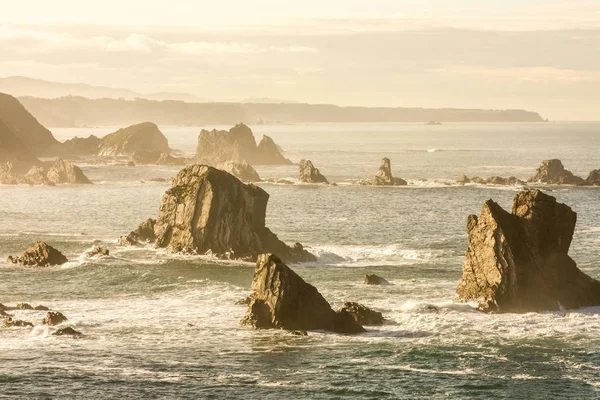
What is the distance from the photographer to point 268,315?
80.8 metres

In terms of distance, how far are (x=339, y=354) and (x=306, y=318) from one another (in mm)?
7749

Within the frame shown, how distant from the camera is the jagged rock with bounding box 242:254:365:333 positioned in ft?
263

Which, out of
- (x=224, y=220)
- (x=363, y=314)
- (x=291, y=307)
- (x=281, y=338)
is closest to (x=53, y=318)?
(x=281, y=338)

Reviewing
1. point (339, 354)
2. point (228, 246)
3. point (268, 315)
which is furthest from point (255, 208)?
point (339, 354)

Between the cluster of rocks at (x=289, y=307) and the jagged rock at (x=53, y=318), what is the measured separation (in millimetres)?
16370

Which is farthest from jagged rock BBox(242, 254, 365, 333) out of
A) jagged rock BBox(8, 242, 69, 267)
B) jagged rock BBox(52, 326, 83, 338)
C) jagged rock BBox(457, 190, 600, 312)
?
jagged rock BBox(8, 242, 69, 267)

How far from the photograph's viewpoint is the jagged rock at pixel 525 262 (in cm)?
8488

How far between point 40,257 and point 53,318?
31324mm

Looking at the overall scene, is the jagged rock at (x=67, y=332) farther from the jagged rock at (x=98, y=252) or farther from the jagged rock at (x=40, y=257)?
the jagged rock at (x=98, y=252)

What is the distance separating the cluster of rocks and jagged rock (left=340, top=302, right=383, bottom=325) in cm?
73

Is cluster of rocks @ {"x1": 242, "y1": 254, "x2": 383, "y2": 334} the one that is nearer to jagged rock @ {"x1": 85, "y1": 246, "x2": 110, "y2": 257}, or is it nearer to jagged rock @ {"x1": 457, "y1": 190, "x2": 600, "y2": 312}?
jagged rock @ {"x1": 457, "y1": 190, "x2": 600, "y2": 312}

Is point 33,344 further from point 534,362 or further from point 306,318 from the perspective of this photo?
point 534,362

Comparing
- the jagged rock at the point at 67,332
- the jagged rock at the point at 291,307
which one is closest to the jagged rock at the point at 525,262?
the jagged rock at the point at 291,307

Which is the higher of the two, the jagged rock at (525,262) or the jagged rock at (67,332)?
the jagged rock at (525,262)
